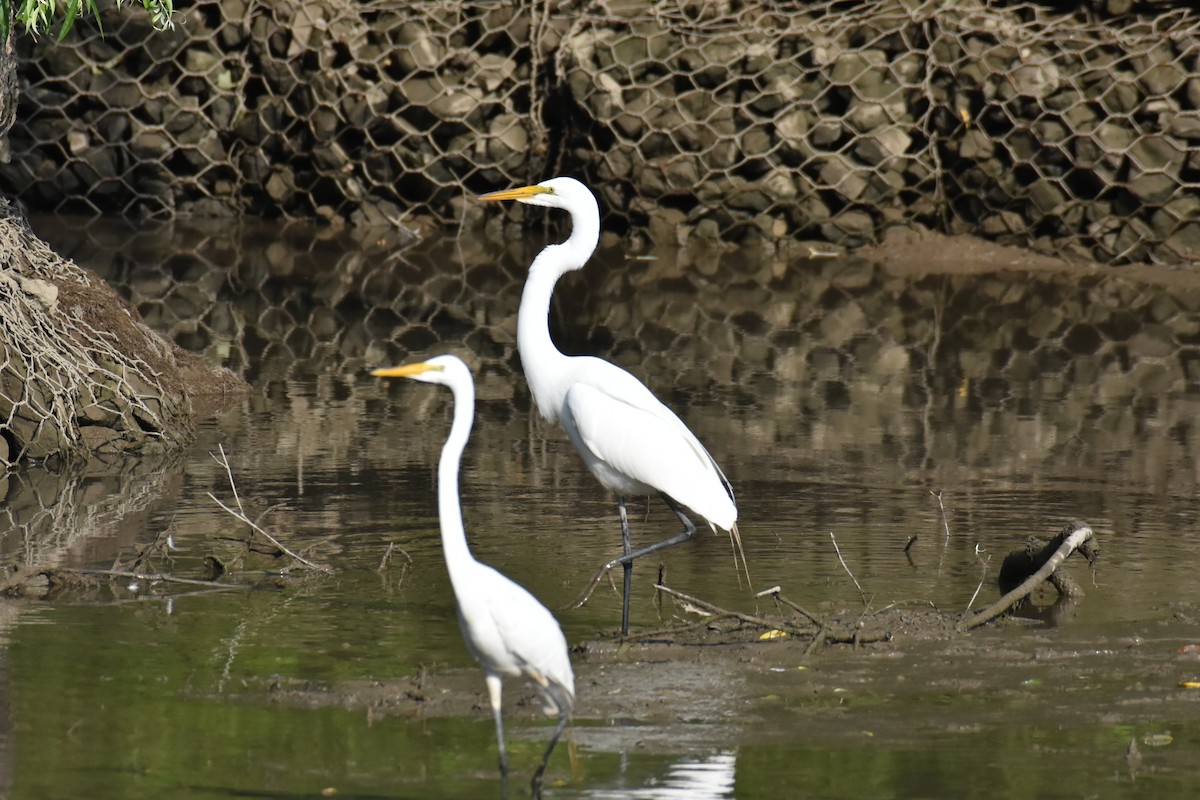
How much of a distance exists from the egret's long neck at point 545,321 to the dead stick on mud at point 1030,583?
1.62m

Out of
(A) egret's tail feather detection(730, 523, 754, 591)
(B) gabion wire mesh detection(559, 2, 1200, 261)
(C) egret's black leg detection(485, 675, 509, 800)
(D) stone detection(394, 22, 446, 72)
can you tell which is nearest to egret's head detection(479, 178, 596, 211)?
(A) egret's tail feather detection(730, 523, 754, 591)

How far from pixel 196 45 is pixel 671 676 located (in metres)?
11.9

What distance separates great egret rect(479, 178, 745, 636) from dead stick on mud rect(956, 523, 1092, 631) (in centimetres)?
80

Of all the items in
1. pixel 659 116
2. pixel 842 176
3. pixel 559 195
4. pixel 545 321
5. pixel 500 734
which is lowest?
pixel 500 734

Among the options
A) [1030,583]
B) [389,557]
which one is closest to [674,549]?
[389,557]

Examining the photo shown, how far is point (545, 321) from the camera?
256 inches

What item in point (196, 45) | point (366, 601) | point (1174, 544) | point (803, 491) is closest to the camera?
point (366, 601)

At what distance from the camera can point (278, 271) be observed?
14109 millimetres

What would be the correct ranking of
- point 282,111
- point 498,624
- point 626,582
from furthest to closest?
point 282,111 → point 626,582 → point 498,624

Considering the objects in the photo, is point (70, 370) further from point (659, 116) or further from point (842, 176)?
point (842, 176)

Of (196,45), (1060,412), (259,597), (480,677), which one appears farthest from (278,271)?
(480,677)

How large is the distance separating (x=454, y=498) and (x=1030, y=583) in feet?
7.40

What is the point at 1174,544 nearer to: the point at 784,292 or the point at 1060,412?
the point at 1060,412

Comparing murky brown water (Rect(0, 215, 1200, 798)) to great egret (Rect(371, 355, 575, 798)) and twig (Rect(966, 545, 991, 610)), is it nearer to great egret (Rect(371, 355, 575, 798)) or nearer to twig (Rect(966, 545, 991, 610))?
twig (Rect(966, 545, 991, 610))
